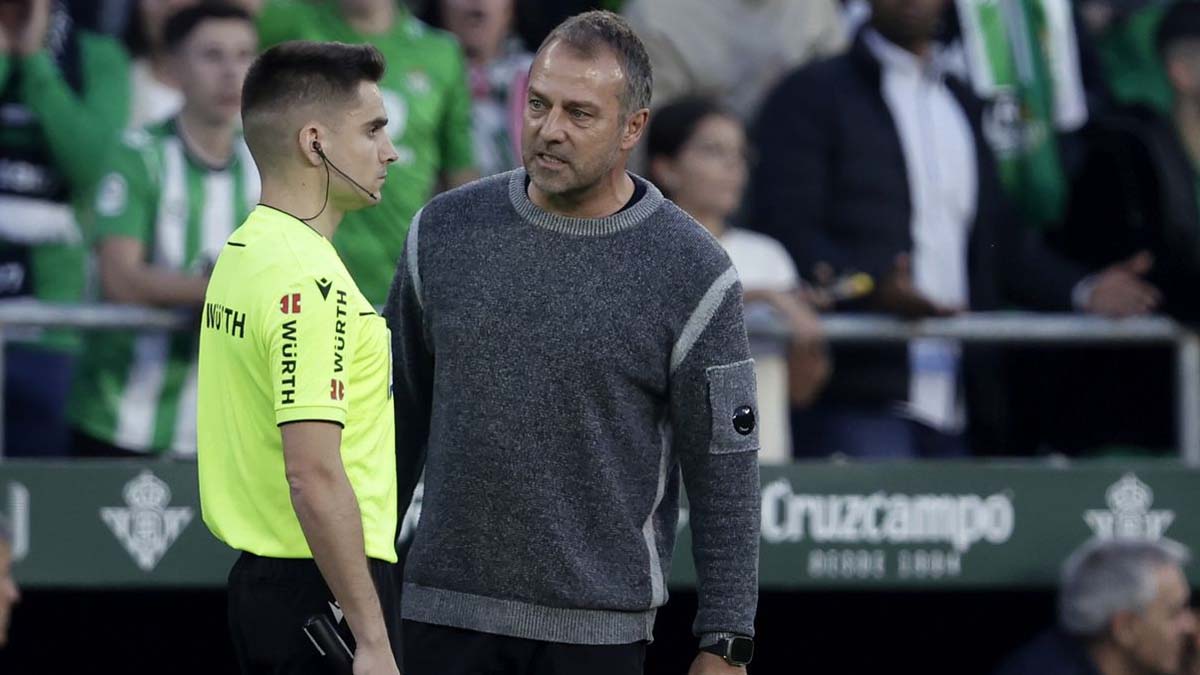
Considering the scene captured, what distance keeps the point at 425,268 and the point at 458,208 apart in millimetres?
128

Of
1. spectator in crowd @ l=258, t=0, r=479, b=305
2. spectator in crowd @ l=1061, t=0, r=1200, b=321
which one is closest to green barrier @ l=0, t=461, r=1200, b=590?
spectator in crowd @ l=1061, t=0, r=1200, b=321

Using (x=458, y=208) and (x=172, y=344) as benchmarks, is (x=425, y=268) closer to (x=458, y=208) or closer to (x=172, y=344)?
(x=458, y=208)

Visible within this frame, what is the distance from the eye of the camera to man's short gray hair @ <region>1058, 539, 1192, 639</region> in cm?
632

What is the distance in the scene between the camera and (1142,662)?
21.0ft

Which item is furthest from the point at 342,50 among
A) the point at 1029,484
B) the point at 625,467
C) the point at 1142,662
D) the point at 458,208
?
the point at 1142,662

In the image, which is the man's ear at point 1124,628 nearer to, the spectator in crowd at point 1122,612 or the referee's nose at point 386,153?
the spectator in crowd at point 1122,612

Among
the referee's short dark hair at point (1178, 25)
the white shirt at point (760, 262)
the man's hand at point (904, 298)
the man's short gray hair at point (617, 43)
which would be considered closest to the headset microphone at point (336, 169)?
the man's short gray hair at point (617, 43)

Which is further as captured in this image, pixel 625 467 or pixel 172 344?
pixel 172 344

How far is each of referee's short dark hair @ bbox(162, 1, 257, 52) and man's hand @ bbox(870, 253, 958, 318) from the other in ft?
6.71

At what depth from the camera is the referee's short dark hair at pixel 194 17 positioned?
6180 millimetres

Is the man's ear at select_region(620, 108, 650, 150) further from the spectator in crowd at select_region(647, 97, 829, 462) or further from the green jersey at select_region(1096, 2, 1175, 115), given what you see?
the green jersey at select_region(1096, 2, 1175, 115)

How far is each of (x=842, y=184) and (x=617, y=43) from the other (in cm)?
276

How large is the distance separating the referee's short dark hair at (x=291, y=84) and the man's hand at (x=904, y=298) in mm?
2974

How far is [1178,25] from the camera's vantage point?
22.9ft
